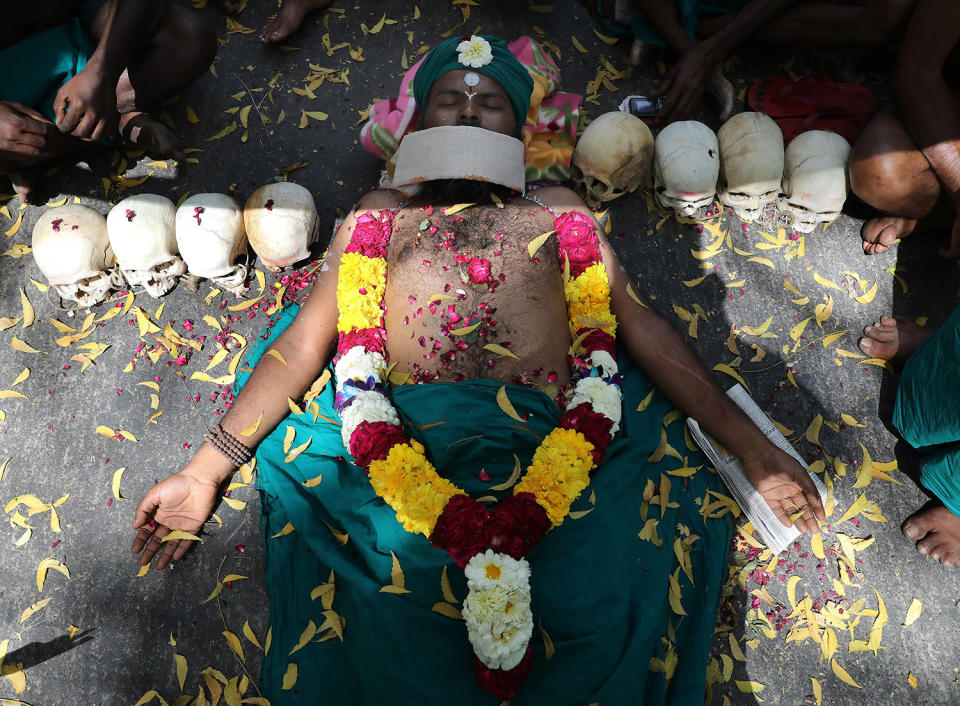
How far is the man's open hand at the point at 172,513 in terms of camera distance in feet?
9.52

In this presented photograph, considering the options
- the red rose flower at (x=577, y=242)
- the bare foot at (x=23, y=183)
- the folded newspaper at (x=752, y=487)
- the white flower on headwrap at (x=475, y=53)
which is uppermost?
the white flower on headwrap at (x=475, y=53)

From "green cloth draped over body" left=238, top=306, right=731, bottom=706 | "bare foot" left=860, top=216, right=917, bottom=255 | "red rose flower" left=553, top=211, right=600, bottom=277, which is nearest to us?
"green cloth draped over body" left=238, top=306, right=731, bottom=706

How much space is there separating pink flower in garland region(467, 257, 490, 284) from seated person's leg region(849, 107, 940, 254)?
230 centimetres

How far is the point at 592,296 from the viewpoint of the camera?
3.07 metres

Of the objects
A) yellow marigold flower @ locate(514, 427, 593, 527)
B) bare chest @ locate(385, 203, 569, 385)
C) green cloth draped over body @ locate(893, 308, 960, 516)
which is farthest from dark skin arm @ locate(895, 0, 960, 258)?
yellow marigold flower @ locate(514, 427, 593, 527)

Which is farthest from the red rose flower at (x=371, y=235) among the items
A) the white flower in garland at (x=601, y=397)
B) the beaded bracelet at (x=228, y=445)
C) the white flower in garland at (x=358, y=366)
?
the white flower in garland at (x=601, y=397)

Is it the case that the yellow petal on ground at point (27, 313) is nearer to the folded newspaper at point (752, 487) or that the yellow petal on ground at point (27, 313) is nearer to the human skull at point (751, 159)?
the folded newspaper at point (752, 487)

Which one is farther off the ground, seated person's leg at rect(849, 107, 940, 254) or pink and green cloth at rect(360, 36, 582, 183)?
pink and green cloth at rect(360, 36, 582, 183)

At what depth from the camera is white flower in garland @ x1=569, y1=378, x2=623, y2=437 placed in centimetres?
283

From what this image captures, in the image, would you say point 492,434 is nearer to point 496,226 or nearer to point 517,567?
point 517,567

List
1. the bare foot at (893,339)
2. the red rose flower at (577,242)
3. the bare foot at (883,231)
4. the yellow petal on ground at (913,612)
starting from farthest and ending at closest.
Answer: the bare foot at (883,231)
the bare foot at (893,339)
the red rose flower at (577,242)
the yellow petal on ground at (913,612)

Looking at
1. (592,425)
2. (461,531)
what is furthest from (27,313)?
(592,425)

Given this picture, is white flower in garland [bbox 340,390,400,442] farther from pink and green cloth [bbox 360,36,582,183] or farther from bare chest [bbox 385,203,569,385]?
pink and green cloth [bbox 360,36,582,183]

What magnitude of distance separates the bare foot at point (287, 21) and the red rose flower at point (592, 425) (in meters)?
3.35
